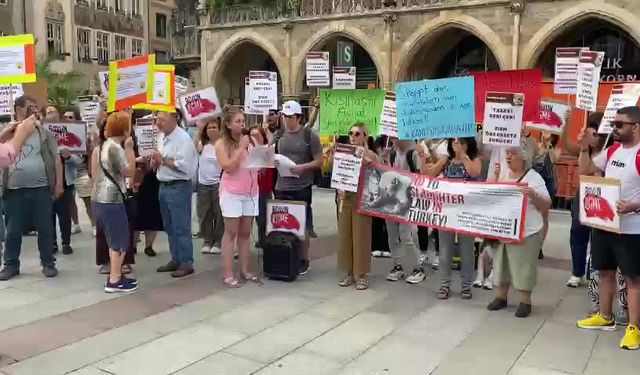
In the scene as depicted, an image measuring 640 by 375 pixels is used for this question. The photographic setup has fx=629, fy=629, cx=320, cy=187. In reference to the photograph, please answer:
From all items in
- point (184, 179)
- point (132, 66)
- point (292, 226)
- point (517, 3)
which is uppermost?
point (517, 3)

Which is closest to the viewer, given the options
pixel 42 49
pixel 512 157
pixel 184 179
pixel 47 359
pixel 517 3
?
pixel 47 359

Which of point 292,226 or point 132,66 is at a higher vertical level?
point 132,66

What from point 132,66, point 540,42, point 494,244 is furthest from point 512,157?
point 540,42

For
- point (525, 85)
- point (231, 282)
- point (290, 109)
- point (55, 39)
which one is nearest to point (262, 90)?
point (290, 109)

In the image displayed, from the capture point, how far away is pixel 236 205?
6629 mm

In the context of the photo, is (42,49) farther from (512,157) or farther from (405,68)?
(512,157)

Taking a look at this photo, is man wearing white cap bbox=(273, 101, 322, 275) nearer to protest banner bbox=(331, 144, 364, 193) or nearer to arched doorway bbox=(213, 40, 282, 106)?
protest banner bbox=(331, 144, 364, 193)

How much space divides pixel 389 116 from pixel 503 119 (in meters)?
1.39

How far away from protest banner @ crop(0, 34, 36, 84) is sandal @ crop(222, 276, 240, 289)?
Result: 3.02 meters

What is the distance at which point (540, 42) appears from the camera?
1766cm

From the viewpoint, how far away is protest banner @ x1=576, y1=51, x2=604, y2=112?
6602 millimetres

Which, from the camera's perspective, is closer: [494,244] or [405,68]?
[494,244]

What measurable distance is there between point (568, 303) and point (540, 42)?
13028mm

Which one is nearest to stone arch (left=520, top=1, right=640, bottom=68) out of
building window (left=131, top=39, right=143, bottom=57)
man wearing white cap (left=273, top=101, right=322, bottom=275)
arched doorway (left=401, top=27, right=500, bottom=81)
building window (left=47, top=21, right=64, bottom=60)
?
arched doorway (left=401, top=27, right=500, bottom=81)
